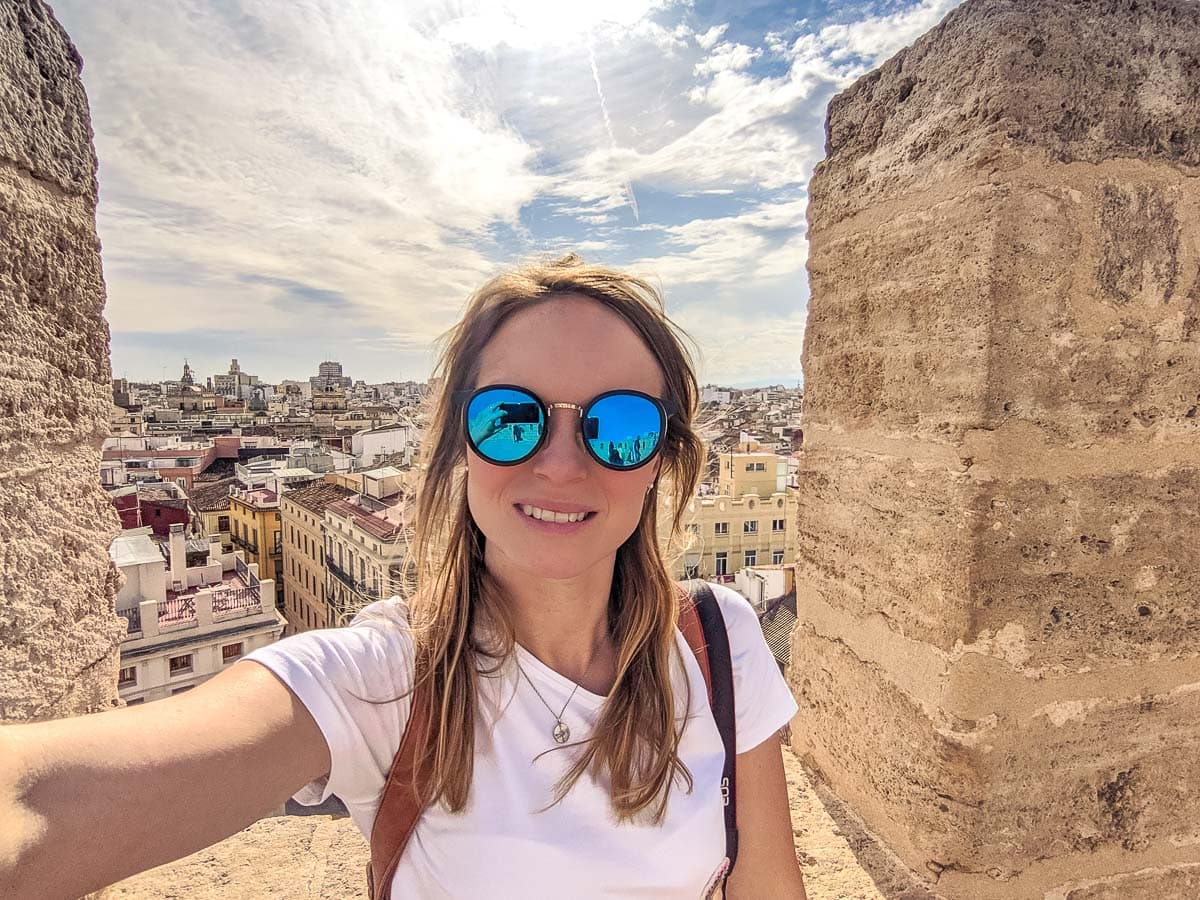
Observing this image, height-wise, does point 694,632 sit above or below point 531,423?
below

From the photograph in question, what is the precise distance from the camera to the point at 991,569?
1.54 meters

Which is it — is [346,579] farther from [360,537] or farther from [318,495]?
[318,495]

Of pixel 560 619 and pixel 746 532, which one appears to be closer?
pixel 560 619

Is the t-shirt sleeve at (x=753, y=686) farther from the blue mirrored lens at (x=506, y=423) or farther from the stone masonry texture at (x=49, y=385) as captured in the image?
the stone masonry texture at (x=49, y=385)

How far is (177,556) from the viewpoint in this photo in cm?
1353

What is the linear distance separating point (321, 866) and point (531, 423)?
5.30 ft

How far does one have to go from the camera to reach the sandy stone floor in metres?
1.81

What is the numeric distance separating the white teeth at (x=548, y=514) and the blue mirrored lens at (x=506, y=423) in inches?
3.3

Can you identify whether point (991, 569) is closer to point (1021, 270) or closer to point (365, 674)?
point (1021, 270)

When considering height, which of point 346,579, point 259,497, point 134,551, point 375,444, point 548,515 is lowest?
point 346,579

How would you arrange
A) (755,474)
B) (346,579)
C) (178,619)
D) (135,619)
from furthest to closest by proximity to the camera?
(755,474) → (346,579) → (178,619) → (135,619)

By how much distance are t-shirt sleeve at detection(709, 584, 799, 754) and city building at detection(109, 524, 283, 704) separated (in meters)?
9.23

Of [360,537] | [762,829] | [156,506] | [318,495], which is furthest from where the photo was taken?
[318,495]

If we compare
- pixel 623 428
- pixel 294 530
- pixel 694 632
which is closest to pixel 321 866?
pixel 694 632
